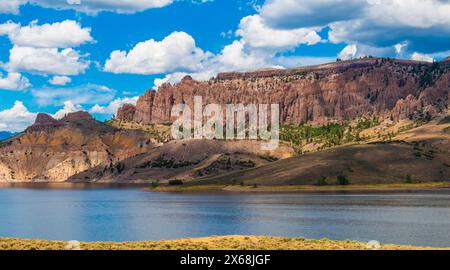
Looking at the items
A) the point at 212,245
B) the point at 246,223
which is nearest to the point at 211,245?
the point at 212,245

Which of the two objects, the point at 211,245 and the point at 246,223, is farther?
the point at 246,223

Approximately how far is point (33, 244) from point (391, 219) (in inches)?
3436

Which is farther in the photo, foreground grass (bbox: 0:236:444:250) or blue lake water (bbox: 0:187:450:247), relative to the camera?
blue lake water (bbox: 0:187:450:247)

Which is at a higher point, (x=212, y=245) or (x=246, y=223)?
(x=212, y=245)

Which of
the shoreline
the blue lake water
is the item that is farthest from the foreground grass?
the blue lake water

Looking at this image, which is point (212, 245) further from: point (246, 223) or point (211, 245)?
point (246, 223)

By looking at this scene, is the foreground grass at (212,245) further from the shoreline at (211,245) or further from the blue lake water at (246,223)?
the blue lake water at (246,223)

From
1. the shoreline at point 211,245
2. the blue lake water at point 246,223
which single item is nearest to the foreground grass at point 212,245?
the shoreline at point 211,245

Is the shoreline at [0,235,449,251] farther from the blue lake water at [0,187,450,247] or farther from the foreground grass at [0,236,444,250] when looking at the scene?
the blue lake water at [0,187,450,247]

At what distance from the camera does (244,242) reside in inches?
2132
